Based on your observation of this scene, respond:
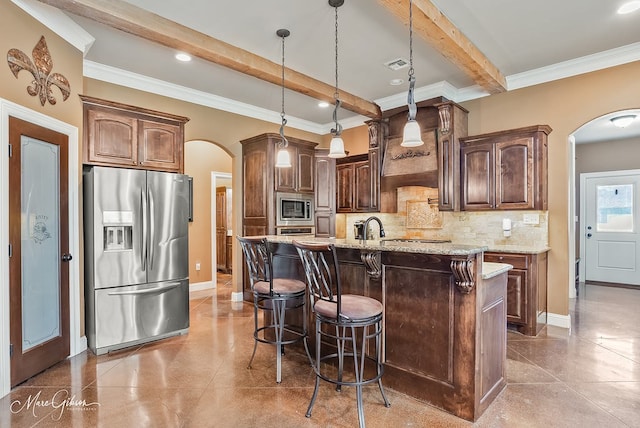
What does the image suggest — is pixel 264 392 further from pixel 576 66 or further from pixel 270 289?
pixel 576 66

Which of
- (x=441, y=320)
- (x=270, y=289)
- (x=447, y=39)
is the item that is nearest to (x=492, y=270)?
(x=441, y=320)

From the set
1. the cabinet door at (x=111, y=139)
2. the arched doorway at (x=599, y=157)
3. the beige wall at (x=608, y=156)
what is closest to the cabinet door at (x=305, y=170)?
the cabinet door at (x=111, y=139)

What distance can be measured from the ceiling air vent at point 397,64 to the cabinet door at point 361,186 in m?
1.92

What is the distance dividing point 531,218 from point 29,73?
5.35 m

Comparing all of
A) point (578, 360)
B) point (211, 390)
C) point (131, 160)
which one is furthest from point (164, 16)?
point (578, 360)

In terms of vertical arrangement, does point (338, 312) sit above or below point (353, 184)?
below

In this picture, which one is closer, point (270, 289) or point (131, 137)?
point (270, 289)

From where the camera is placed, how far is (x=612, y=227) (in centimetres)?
666

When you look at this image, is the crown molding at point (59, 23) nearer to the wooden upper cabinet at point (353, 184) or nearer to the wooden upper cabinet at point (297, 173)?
the wooden upper cabinet at point (297, 173)

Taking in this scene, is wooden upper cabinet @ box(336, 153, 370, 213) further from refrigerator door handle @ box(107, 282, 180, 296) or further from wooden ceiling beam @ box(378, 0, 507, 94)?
refrigerator door handle @ box(107, 282, 180, 296)

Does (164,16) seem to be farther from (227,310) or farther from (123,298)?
(227,310)

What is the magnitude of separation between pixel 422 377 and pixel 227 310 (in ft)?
10.5

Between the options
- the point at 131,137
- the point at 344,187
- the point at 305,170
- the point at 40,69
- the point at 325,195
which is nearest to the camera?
the point at 40,69

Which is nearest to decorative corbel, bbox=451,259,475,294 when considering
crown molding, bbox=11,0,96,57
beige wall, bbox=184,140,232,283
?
crown molding, bbox=11,0,96,57
